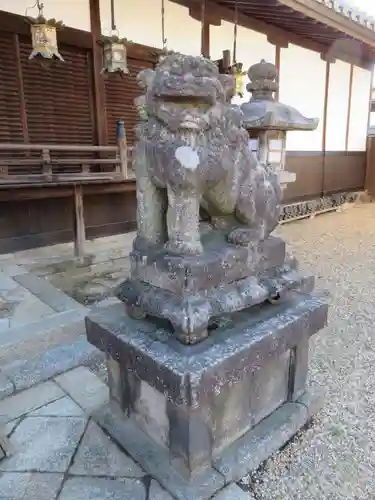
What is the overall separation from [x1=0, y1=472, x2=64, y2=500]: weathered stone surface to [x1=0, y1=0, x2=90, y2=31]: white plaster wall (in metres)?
5.27

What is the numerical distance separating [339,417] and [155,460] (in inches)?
43.1

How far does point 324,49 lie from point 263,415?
9.92 m

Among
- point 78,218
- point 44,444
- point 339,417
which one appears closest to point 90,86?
point 78,218

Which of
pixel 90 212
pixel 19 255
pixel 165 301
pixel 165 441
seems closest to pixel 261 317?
pixel 165 301

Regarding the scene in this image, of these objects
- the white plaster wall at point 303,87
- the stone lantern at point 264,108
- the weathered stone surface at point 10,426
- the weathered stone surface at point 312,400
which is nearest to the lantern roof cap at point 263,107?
the stone lantern at point 264,108

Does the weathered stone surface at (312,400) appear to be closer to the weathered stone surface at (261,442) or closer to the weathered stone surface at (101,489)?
the weathered stone surface at (261,442)

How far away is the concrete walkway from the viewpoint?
158 cm

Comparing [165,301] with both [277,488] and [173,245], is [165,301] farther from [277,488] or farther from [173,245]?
[277,488]

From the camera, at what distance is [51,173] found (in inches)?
197

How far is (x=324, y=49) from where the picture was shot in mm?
9344

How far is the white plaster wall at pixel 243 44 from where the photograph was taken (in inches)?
277

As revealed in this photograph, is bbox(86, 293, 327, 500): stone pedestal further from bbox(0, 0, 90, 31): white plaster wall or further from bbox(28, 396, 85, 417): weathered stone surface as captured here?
bbox(0, 0, 90, 31): white plaster wall

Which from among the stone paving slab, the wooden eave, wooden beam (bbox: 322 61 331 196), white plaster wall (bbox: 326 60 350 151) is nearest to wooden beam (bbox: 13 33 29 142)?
the stone paving slab

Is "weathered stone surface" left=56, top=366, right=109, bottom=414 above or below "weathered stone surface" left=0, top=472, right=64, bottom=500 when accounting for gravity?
above
